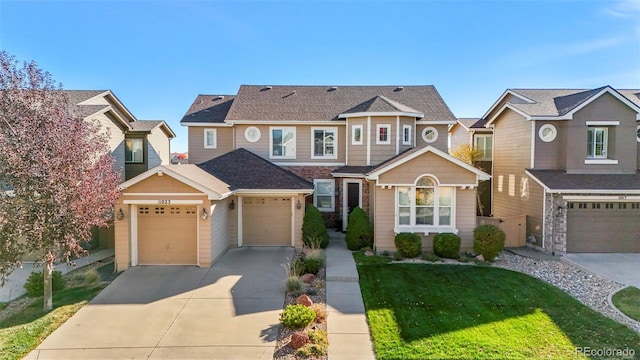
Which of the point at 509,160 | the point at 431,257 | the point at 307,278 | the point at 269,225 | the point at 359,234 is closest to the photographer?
the point at 307,278

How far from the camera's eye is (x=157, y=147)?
2077 centimetres

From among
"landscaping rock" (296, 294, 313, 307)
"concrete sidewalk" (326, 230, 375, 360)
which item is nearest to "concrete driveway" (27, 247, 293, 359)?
"landscaping rock" (296, 294, 313, 307)

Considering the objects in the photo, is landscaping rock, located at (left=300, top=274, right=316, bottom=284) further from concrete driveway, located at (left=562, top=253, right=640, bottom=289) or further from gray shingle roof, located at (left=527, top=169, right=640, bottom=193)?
gray shingle roof, located at (left=527, top=169, right=640, bottom=193)

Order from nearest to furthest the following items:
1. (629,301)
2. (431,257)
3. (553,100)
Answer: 1. (629,301)
2. (431,257)
3. (553,100)

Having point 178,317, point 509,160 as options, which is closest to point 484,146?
point 509,160

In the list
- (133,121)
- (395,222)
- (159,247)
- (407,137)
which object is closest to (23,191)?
(159,247)

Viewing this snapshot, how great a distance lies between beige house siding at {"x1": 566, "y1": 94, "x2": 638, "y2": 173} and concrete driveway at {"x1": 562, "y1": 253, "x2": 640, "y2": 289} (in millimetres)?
3790

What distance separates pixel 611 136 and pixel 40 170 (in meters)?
21.1

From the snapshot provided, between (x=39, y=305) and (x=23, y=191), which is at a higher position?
(x=23, y=191)

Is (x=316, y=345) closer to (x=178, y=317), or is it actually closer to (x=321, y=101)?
(x=178, y=317)

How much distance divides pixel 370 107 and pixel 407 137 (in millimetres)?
2480

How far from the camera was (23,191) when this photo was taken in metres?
7.95

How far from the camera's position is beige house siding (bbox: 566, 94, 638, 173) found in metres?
14.6

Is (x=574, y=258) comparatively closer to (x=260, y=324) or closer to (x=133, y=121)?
(x=260, y=324)
